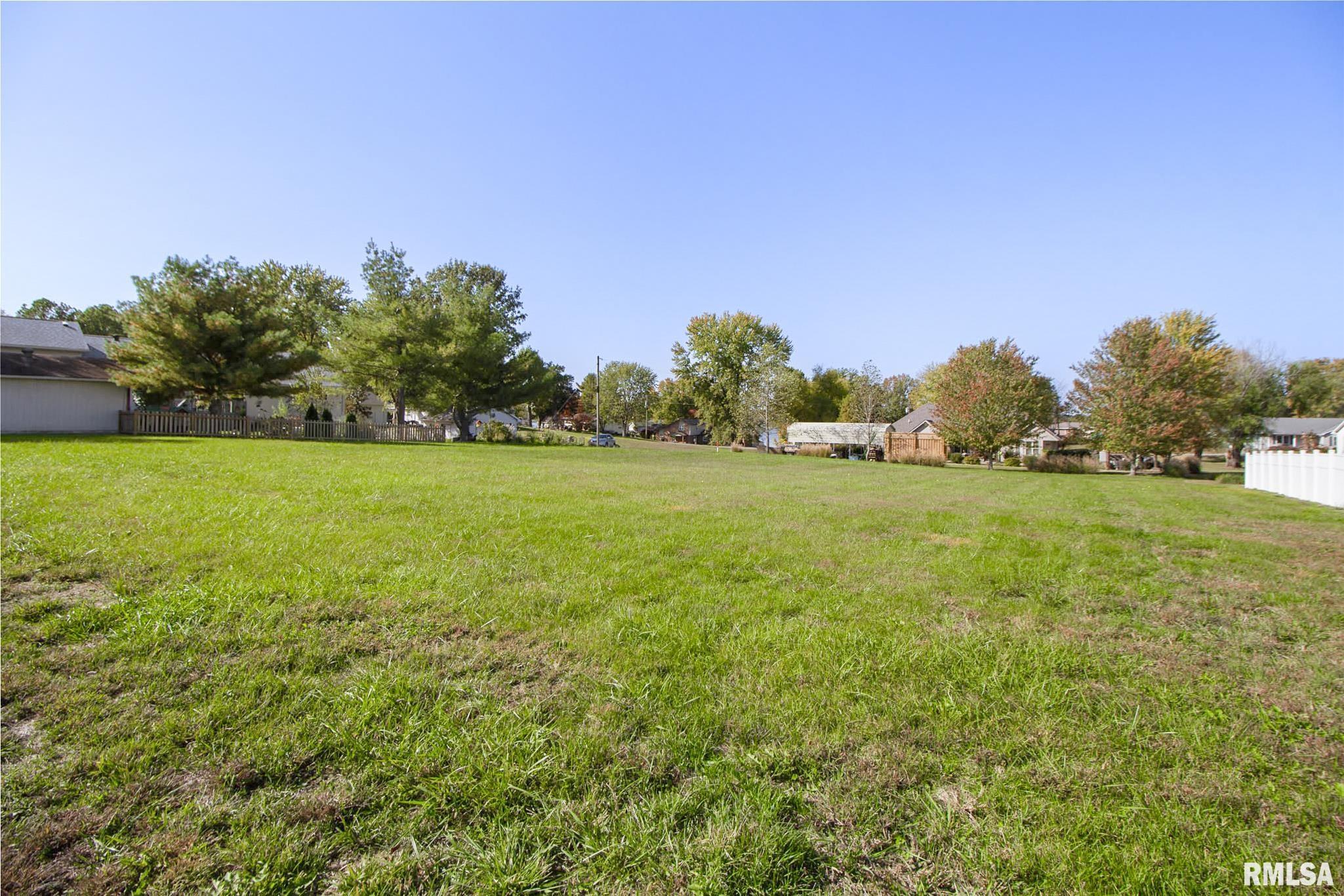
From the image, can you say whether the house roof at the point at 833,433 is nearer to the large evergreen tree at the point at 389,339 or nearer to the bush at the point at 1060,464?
the bush at the point at 1060,464

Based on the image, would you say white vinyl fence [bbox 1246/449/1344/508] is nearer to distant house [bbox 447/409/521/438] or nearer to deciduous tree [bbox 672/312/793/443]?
distant house [bbox 447/409/521/438]

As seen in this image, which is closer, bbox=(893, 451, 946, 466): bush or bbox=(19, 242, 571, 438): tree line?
bbox=(19, 242, 571, 438): tree line

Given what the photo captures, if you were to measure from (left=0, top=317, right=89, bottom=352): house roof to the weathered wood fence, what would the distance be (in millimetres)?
45686

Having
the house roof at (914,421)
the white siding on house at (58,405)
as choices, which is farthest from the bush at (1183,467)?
the white siding on house at (58,405)

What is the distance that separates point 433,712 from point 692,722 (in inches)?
48.1

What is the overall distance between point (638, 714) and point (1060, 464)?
42.8 metres

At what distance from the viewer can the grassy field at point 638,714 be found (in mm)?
1807

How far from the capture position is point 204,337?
79.0 feet

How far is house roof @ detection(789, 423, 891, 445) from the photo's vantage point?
54.2 meters

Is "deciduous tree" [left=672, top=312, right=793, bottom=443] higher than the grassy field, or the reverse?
"deciduous tree" [left=672, top=312, right=793, bottom=443]

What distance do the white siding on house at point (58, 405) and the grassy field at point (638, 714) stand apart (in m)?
24.9

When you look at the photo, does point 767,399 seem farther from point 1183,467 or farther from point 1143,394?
point 1183,467

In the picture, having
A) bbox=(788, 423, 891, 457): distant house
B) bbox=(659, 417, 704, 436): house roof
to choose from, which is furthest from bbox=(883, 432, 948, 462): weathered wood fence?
bbox=(659, 417, 704, 436): house roof

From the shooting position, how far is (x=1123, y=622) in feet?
13.4
